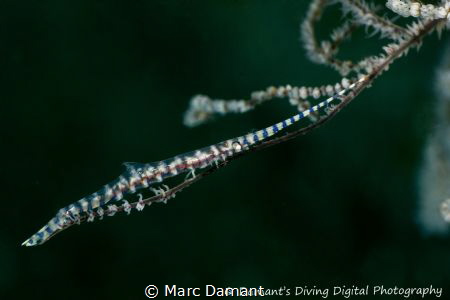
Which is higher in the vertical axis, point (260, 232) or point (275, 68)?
point (275, 68)

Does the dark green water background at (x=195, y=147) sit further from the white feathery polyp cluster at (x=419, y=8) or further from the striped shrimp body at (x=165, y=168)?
the white feathery polyp cluster at (x=419, y=8)

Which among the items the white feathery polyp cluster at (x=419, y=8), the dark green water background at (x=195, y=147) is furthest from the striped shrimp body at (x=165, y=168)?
the dark green water background at (x=195, y=147)

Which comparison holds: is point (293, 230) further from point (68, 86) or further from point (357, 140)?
point (68, 86)

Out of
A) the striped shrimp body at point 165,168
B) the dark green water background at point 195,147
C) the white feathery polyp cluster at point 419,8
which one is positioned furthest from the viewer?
the dark green water background at point 195,147

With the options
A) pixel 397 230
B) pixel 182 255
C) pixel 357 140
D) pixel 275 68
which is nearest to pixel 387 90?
pixel 357 140

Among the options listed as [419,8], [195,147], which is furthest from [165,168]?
[419,8]

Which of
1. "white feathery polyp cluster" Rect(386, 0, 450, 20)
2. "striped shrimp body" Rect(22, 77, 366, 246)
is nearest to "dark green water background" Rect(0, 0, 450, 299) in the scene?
"striped shrimp body" Rect(22, 77, 366, 246)
